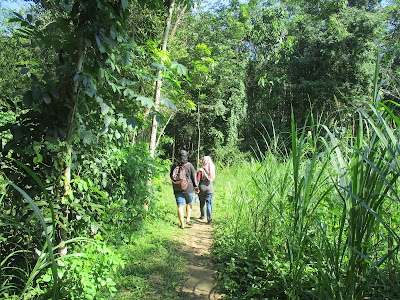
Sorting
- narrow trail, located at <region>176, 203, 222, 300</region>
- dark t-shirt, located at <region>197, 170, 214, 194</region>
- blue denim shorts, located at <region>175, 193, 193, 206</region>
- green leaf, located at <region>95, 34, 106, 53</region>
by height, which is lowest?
narrow trail, located at <region>176, 203, 222, 300</region>

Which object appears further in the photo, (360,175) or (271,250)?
(271,250)

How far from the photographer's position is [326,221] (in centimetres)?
262

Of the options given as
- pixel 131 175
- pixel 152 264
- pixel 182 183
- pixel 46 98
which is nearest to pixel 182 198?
pixel 182 183

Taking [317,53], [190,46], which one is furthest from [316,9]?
[190,46]

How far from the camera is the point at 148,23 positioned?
5.23m

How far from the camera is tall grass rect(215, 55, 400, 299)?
148 cm

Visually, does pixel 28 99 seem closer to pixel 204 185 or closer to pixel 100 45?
pixel 100 45

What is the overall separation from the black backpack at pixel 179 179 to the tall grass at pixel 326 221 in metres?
1.24

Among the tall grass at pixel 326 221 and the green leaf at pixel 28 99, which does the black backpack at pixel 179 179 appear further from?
the green leaf at pixel 28 99

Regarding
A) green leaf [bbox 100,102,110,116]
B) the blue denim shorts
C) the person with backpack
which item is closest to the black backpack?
the person with backpack

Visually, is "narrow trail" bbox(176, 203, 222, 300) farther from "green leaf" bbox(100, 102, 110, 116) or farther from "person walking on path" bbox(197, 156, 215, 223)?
"green leaf" bbox(100, 102, 110, 116)

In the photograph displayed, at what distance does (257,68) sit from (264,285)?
21471mm

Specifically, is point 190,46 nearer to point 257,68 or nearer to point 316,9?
point 257,68

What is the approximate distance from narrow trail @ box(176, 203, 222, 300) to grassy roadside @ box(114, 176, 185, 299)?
0.11m
